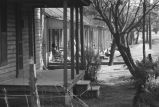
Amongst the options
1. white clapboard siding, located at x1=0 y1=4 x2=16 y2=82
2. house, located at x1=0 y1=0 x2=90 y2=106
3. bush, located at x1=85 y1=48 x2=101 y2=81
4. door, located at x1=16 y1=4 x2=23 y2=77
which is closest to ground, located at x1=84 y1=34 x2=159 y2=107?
bush, located at x1=85 y1=48 x2=101 y2=81

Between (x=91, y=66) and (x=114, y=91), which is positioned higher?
(x=91, y=66)

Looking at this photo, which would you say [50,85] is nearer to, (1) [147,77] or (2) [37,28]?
(1) [147,77]

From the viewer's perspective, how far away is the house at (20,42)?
10.5 metres

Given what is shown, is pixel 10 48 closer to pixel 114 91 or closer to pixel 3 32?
pixel 3 32

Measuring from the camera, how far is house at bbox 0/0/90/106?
34.4 ft

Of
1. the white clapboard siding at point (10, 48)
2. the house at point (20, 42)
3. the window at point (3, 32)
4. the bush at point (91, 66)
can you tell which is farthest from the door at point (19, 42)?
the bush at point (91, 66)

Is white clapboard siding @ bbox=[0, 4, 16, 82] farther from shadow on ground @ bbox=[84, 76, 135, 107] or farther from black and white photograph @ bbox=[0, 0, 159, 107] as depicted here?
shadow on ground @ bbox=[84, 76, 135, 107]

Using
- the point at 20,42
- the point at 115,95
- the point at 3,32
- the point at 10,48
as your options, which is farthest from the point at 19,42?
the point at 115,95

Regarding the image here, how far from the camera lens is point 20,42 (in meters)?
12.9

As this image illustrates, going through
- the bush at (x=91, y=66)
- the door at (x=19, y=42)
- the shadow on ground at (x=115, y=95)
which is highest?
the door at (x=19, y=42)

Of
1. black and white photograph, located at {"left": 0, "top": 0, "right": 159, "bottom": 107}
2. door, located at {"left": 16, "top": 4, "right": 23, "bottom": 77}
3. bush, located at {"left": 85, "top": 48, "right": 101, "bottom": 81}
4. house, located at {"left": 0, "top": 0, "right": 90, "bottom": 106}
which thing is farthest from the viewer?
bush, located at {"left": 85, "top": 48, "right": 101, "bottom": 81}

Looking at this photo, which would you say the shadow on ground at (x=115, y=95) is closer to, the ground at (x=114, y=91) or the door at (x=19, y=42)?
the ground at (x=114, y=91)

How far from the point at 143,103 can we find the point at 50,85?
8.07 ft

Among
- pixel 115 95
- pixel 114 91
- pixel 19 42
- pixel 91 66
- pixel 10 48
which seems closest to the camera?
pixel 10 48
